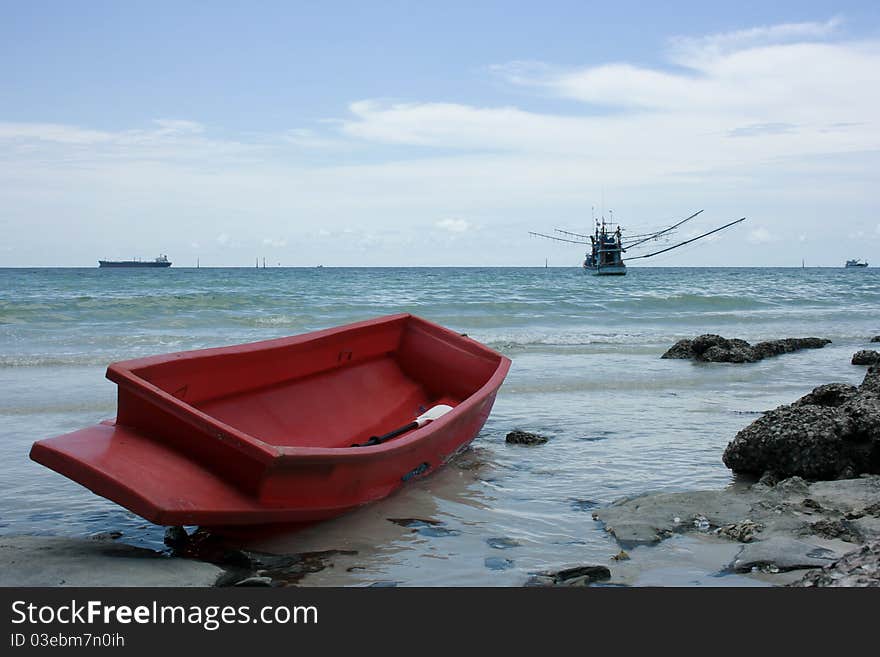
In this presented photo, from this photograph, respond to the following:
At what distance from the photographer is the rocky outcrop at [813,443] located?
4988mm

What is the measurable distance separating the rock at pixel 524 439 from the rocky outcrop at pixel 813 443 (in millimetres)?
1589

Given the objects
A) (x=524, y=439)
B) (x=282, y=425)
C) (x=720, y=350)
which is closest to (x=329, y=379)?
(x=282, y=425)

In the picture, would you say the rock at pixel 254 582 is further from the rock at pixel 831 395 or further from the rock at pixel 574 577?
the rock at pixel 831 395

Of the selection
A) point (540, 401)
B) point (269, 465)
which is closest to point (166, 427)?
point (269, 465)

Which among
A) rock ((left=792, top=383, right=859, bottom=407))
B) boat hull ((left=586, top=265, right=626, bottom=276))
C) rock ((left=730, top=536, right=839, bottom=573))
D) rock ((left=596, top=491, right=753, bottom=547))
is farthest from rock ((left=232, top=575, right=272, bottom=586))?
boat hull ((left=586, top=265, right=626, bottom=276))

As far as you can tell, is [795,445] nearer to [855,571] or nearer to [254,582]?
[855,571]

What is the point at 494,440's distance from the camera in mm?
6871

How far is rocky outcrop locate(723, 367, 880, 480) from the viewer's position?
4.99 meters

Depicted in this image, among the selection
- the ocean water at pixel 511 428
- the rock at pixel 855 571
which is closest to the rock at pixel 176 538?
the ocean water at pixel 511 428

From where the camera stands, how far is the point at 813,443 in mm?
5027

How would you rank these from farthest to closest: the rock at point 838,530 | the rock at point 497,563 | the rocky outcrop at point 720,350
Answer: the rocky outcrop at point 720,350 → the rock at point 838,530 → the rock at point 497,563

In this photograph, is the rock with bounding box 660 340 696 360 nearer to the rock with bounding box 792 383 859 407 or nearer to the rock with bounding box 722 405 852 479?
the rock with bounding box 792 383 859 407

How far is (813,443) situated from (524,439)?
225 cm
